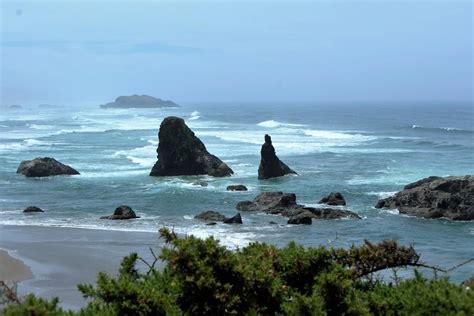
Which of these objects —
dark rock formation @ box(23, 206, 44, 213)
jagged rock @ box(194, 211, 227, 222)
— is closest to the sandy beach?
dark rock formation @ box(23, 206, 44, 213)

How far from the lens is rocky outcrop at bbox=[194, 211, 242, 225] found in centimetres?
3597

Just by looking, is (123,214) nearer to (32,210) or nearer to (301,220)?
(32,210)

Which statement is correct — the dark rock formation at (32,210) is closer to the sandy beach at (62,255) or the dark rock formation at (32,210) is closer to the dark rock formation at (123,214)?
the dark rock formation at (123,214)

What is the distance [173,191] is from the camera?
1868 inches

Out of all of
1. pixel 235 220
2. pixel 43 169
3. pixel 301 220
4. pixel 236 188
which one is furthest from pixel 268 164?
pixel 43 169

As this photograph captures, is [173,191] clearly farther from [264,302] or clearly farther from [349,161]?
[264,302]

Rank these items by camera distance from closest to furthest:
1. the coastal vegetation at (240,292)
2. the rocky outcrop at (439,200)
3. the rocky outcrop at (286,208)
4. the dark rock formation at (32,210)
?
the coastal vegetation at (240,292), the rocky outcrop at (286,208), the rocky outcrop at (439,200), the dark rock formation at (32,210)

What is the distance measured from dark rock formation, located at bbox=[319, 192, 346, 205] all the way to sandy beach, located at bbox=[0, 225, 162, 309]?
13586 mm

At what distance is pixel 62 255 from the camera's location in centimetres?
2817

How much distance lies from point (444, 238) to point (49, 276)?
1915 cm

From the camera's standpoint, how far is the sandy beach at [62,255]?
2342 cm

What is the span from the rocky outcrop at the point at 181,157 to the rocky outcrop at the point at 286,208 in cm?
1444

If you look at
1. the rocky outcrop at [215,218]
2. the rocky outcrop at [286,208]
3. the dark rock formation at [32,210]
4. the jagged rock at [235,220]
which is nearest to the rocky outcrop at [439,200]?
the rocky outcrop at [286,208]

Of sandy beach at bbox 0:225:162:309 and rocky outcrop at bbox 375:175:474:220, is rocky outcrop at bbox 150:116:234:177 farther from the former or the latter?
sandy beach at bbox 0:225:162:309
